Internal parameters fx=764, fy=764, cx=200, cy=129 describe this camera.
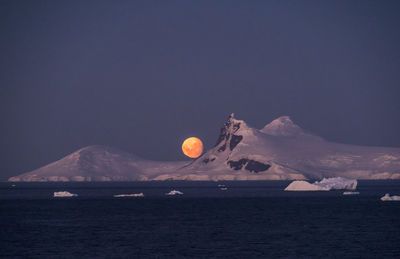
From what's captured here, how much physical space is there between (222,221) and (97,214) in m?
26.2

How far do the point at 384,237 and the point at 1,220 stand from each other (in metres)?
55.6

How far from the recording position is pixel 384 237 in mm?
78312

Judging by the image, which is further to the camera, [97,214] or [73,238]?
[97,214]

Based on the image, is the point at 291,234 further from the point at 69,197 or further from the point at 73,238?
the point at 69,197

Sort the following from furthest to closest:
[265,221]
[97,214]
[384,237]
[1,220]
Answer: [97,214]
[1,220]
[265,221]
[384,237]

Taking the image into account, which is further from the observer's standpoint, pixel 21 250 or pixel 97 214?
pixel 97 214

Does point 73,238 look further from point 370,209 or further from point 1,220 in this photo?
point 370,209

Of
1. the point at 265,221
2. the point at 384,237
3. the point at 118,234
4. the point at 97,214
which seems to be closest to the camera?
the point at 384,237

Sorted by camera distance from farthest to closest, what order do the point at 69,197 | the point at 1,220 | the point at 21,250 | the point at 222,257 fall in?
the point at 69,197 < the point at 1,220 < the point at 21,250 < the point at 222,257

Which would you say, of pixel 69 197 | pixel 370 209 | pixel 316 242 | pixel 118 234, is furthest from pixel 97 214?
pixel 69 197

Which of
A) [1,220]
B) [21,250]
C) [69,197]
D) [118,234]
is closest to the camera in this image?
[21,250]

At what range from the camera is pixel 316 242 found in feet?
241

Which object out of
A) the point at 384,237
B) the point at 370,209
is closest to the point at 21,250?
the point at 384,237

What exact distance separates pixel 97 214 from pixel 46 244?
4569 cm
